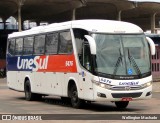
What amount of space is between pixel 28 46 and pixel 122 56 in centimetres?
661

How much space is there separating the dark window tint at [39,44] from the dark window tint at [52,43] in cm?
51

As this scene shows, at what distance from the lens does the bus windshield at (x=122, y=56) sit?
14.8 meters

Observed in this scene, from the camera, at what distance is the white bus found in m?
14.7

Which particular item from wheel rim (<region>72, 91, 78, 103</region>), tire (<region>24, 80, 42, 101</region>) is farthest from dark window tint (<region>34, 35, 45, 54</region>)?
wheel rim (<region>72, 91, 78, 103</region>)

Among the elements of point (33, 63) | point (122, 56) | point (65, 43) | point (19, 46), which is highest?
point (65, 43)

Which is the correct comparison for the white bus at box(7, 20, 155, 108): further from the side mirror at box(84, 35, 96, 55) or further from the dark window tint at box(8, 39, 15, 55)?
the dark window tint at box(8, 39, 15, 55)

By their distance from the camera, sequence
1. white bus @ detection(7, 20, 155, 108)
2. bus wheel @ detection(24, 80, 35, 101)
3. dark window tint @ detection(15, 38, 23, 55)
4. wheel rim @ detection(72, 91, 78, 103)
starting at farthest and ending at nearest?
dark window tint @ detection(15, 38, 23, 55), bus wheel @ detection(24, 80, 35, 101), wheel rim @ detection(72, 91, 78, 103), white bus @ detection(7, 20, 155, 108)

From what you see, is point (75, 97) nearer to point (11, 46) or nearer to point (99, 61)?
point (99, 61)

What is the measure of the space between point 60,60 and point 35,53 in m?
2.68

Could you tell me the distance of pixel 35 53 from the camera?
1958cm

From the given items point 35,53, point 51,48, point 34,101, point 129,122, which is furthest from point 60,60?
point 129,122

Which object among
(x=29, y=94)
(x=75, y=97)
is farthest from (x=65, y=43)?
(x=29, y=94)

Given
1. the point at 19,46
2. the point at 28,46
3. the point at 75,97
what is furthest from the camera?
the point at 19,46

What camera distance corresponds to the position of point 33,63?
1984 centimetres
